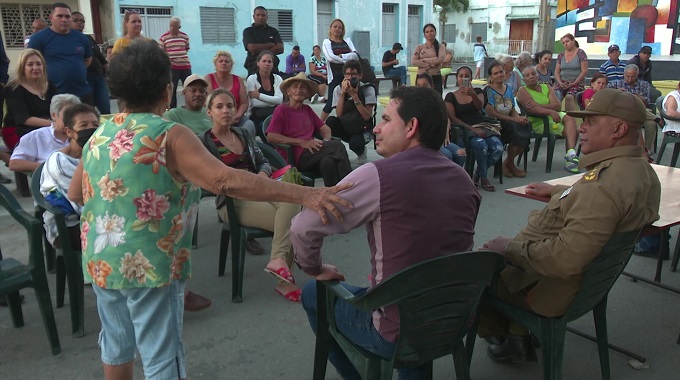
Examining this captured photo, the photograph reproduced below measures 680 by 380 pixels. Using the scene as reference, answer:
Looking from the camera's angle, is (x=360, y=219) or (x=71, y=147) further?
(x=71, y=147)

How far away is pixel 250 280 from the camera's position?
12.8ft

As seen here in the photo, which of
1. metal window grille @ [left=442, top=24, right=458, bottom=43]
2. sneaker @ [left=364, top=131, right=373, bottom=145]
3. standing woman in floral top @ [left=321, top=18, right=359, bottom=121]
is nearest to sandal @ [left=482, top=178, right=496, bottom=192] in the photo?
sneaker @ [left=364, top=131, right=373, bottom=145]

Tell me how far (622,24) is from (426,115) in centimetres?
1424

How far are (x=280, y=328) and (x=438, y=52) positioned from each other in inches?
248

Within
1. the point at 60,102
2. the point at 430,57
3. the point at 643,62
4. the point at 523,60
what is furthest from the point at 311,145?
the point at 643,62

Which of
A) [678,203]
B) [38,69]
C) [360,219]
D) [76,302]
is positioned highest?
[38,69]

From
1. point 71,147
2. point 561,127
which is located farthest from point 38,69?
point 561,127

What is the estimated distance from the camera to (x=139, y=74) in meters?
1.92

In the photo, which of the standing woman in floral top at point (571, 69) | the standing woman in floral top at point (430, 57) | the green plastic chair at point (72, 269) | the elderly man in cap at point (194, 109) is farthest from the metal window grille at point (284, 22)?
the green plastic chair at point (72, 269)

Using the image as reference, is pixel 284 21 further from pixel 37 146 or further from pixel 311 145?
pixel 37 146

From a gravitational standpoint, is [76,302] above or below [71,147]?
below

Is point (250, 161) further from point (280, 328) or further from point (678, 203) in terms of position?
point (678, 203)

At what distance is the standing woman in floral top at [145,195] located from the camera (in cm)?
191

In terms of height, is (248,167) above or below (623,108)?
below
